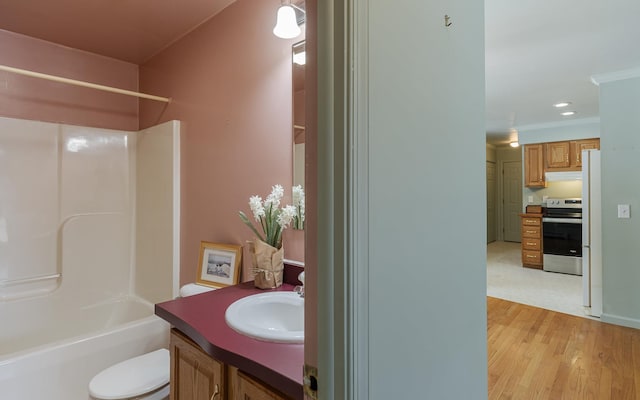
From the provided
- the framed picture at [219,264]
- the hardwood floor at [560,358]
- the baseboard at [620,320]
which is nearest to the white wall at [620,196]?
the baseboard at [620,320]

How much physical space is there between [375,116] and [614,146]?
363 centimetres

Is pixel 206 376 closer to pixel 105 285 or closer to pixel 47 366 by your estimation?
pixel 47 366

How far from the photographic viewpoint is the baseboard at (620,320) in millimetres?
3002

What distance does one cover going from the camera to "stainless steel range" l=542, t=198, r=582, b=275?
4.87 m

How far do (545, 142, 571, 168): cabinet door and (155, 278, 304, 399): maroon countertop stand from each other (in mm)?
5699

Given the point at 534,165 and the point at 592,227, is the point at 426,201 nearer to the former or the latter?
the point at 592,227

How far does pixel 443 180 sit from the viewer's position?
0.82 metres

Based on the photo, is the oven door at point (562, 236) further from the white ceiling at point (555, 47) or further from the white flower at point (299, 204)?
the white flower at point (299, 204)

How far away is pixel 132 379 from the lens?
1.51 m

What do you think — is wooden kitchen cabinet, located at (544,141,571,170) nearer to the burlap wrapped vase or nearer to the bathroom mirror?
the bathroom mirror

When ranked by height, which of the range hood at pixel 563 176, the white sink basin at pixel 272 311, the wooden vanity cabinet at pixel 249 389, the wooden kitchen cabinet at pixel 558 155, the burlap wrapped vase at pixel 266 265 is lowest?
the wooden vanity cabinet at pixel 249 389

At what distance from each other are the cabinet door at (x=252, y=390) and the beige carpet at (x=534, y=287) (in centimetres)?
380

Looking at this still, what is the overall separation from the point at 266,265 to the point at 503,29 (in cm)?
227

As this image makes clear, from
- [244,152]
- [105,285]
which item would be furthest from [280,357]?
[105,285]
